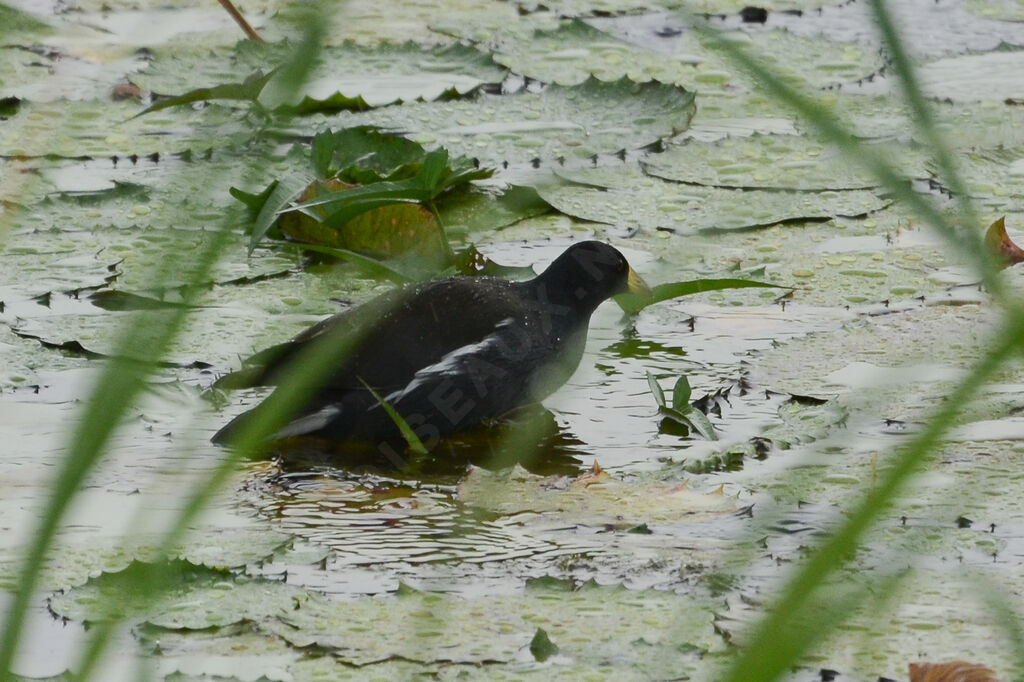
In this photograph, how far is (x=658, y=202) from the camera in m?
3.55

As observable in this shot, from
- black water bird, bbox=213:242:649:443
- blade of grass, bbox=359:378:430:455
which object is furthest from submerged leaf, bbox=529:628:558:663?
black water bird, bbox=213:242:649:443

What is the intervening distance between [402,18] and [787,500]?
175 inches

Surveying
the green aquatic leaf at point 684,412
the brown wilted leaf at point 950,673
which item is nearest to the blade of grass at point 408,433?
the green aquatic leaf at point 684,412

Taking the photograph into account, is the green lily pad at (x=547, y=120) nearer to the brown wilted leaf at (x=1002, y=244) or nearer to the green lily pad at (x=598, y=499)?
the brown wilted leaf at (x=1002, y=244)

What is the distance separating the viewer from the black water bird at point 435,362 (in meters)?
2.56

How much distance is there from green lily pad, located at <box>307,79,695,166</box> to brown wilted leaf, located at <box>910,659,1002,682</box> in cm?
232

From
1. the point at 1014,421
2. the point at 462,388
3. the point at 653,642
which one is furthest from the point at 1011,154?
the point at 653,642

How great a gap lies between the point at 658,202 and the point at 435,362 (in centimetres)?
107

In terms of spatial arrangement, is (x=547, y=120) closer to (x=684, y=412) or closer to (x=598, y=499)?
(x=684, y=412)

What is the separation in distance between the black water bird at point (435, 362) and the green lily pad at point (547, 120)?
1069 millimetres

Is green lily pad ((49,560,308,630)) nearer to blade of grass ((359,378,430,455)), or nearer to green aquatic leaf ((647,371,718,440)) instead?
blade of grass ((359,378,430,455))

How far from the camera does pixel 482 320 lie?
2.72 metres

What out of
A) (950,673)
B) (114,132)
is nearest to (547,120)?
(114,132)

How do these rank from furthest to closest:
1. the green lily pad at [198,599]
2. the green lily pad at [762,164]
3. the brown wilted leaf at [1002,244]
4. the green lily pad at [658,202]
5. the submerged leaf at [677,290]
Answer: the green lily pad at [762,164] → the green lily pad at [658,202] → the brown wilted leaf at [1002,244] → the submerged leaf at [677,290] → the green lily pad at [198,599]
